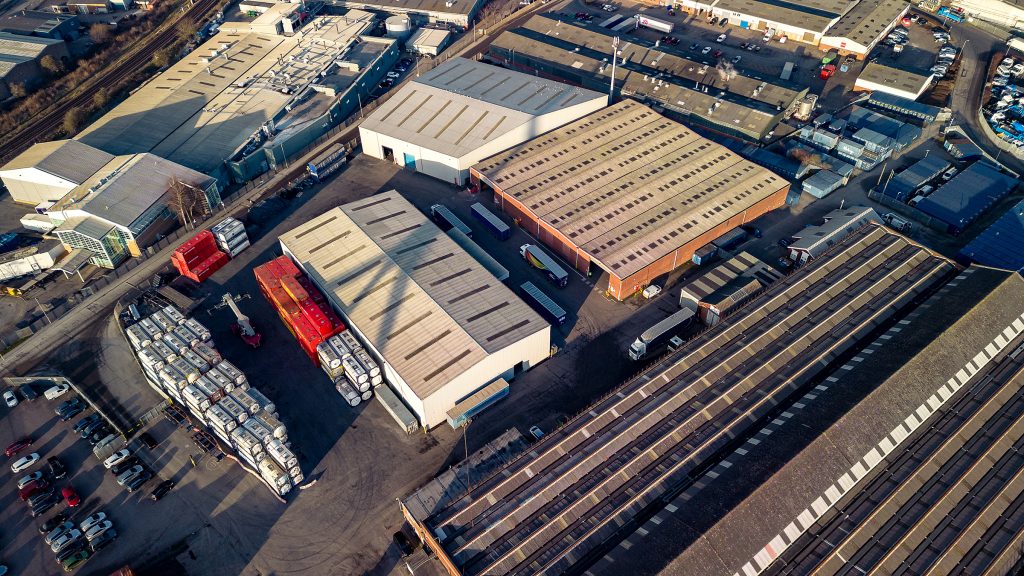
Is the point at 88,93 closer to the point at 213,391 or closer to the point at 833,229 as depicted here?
the point at 213,391

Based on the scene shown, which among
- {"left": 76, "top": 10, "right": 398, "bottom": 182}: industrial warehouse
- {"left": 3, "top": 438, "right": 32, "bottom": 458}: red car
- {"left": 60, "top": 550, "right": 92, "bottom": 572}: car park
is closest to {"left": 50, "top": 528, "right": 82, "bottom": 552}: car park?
{"left": 60, "top": 550, "right": 92, "bottom": 572}: car park

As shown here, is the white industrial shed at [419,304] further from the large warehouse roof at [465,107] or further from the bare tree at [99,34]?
the bare tree at [99,34]

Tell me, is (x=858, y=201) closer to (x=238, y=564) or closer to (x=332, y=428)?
(x=332, y=428)

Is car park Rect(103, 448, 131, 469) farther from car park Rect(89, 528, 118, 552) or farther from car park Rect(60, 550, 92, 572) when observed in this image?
car park Rect(60, 550, 92, 572)

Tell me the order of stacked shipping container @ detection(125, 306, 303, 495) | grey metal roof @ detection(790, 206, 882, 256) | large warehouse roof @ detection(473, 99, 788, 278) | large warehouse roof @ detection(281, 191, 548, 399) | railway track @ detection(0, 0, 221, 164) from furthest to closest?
1. railway track @ detection(0, 0, 221, 164)
2. large warehouse roof @ detection(473, 99, 788, 278)
3. grey metal roof @ detection(790, 206, 882, 256)
4. large warehouse roof @ detection(281, 191, 548, 399)
5. stacked shipping container @ detection(125, 306, 303, 495)

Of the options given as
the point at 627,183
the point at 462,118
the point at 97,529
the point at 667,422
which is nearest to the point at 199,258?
the point at 97,529
